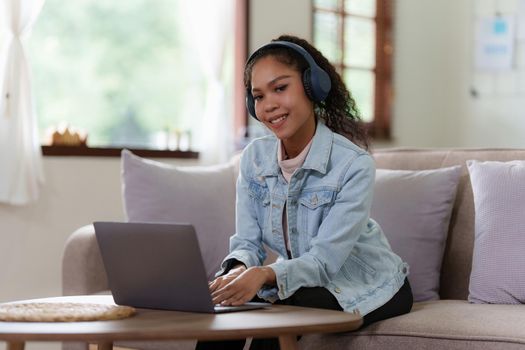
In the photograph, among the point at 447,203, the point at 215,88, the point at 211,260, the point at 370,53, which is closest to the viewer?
the point at 447,203

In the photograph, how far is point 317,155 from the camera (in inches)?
85.4

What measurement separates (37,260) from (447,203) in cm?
189

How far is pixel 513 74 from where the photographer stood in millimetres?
5887

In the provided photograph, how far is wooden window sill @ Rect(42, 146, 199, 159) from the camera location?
3.96m

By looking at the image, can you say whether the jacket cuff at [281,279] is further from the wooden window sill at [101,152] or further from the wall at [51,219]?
the wooden window sill at [101,152]

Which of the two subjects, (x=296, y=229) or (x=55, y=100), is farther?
(x=55, y=100)

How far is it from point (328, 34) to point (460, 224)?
292 cm

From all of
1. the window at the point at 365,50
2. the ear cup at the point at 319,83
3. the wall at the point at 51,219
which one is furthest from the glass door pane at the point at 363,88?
the ear cup at the point at 319,83

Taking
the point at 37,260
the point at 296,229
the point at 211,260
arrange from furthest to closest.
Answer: the point at 37,260 < the point at 211,260 < the point at 296,229

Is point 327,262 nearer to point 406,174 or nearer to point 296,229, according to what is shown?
point 296,229

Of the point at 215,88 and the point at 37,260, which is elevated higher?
the point at 215,88

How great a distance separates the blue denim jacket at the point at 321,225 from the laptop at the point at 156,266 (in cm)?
25

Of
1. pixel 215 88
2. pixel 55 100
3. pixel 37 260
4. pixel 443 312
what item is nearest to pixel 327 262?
pixel 443 312

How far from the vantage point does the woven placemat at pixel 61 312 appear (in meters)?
1.59
